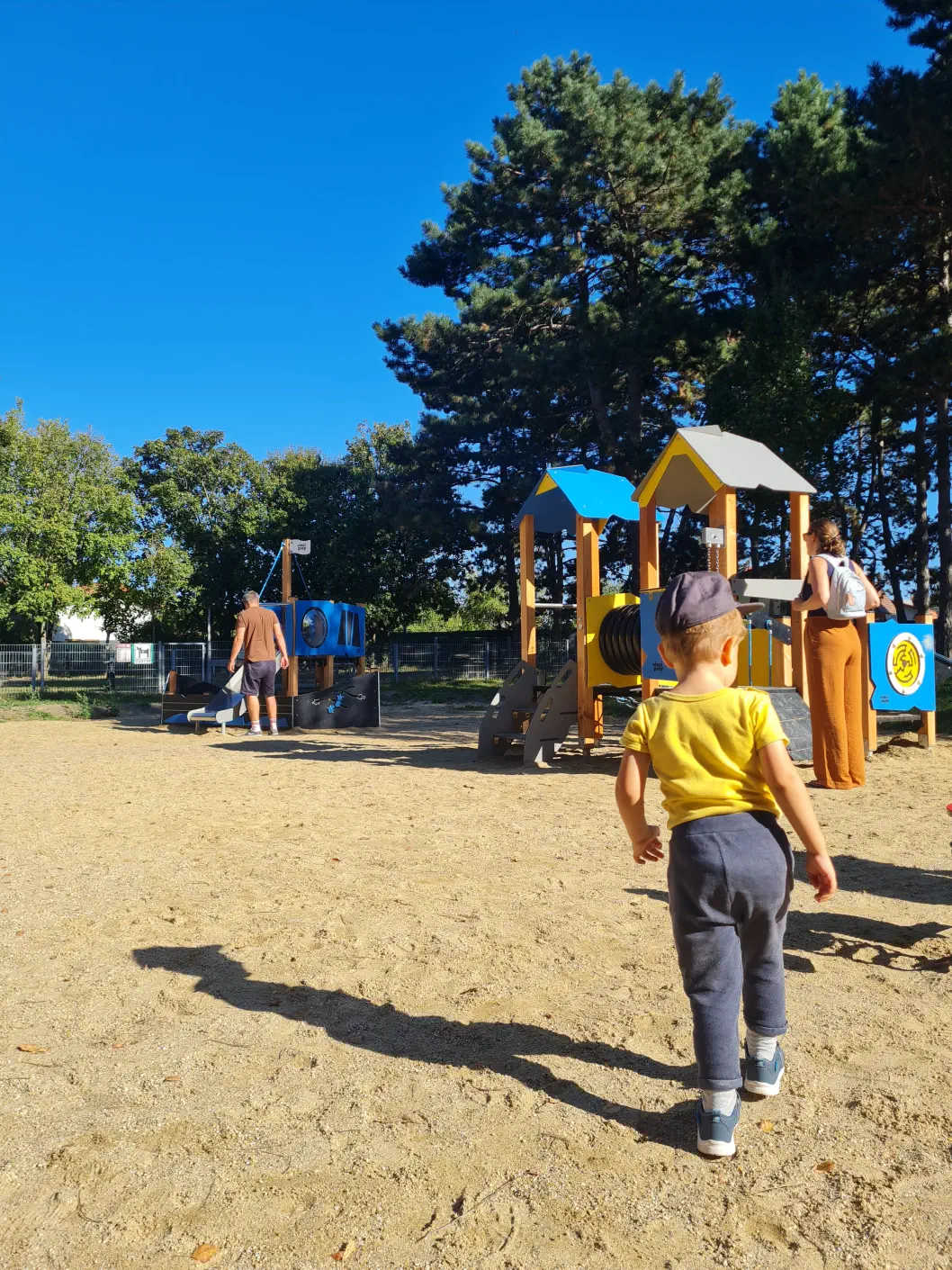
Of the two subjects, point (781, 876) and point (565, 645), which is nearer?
A: point (781, 876)

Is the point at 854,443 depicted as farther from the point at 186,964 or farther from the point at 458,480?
the point at 186,964

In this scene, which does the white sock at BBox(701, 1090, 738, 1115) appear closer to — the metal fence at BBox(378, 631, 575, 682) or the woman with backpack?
the woman with backpack

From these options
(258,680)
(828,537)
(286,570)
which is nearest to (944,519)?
(286,570)

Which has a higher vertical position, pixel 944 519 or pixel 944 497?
pixel 944 497

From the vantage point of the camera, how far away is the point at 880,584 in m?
29.8

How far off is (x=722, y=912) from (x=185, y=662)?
84.5ft

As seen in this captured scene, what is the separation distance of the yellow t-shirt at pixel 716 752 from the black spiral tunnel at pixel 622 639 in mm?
6987

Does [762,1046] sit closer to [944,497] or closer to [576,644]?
[576,644]

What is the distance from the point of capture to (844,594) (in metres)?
7.10

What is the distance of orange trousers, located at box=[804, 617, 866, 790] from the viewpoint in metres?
7.21

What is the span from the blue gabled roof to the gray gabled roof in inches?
23.2

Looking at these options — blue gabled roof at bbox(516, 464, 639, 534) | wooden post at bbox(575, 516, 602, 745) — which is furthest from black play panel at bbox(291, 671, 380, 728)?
wooden post at bbox(575, 516, 602, 745)

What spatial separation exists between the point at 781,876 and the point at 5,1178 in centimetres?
202

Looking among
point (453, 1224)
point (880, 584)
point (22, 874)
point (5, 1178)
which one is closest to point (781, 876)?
point (453, 1224)
